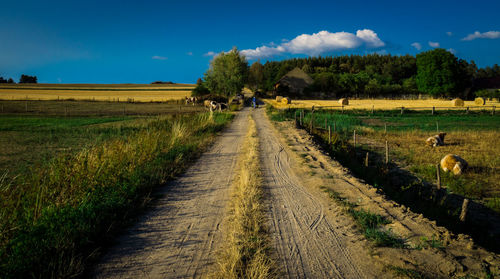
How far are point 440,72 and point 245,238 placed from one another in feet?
236

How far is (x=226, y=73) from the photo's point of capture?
5375cm

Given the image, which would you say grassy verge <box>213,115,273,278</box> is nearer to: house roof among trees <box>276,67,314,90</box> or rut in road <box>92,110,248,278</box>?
rut in road <box>92,110,248,278</box>

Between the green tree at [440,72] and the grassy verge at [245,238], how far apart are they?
69.0 meters

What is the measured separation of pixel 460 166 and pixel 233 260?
11092 millimetres

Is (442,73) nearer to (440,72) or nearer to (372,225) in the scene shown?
(440,72)

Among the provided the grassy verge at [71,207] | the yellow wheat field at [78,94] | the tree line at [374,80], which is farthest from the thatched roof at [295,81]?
the grassy verge at [71,207]

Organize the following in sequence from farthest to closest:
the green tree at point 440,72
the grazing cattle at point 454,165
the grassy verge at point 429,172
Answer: the green tree at point 440,72
the grazing cattle at point 454,165
the grassy verge at point 429,172

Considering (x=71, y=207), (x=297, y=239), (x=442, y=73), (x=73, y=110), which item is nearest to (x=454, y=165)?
(x=297, y=239)

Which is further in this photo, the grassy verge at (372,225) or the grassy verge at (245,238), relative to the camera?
the grassy verge at (372,225)

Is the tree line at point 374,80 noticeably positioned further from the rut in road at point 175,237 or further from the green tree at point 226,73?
the rut in road at point 175,237

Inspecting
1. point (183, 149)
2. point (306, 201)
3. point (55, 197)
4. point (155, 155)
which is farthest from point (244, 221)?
point (183, 149)

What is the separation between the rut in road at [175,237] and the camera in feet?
12.4

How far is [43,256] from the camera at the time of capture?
3684 millimetres

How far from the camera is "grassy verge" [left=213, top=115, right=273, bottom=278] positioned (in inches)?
143
